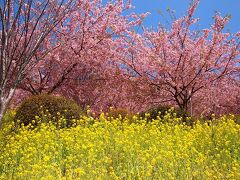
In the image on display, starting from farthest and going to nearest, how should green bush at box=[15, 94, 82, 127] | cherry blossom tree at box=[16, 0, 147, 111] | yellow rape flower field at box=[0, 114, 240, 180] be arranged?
cherry blossom tree at box=[16, 0, 147, 111] → green bush at box=[15, 94, 82, 127] → yellow rape flower field at box=[0, 114, 240, 180]

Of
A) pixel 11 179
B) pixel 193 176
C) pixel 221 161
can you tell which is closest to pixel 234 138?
pixel 221 161

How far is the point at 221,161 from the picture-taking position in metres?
7.89

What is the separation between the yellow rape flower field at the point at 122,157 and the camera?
6362mm

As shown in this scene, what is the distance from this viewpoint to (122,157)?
7781mm

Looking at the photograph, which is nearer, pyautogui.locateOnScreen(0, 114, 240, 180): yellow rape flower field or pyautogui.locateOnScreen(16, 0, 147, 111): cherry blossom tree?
pyautogui.locateOnScreen(0, 114, 240, 180): yellow rape flower field

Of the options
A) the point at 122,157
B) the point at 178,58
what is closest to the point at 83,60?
the point at 178,58

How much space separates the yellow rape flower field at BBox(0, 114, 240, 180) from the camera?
636 cm

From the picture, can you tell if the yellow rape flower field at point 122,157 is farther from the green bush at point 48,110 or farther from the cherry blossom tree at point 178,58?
the cherry blossom tree at point 178,58

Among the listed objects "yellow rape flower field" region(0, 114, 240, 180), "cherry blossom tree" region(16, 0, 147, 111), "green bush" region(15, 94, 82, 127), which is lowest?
"yellow rape flower field" region(0, 114, 240, 180)

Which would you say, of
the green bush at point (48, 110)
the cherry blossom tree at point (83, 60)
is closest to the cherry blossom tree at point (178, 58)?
the cherry blossom tree at point (83, 60)

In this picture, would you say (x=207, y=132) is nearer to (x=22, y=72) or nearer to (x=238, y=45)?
(x=22, y=72)

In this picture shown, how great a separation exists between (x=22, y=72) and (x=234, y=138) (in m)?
5.18

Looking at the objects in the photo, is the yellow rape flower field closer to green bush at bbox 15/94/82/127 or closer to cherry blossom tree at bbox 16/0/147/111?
green bush at bbox 15/94/82/127

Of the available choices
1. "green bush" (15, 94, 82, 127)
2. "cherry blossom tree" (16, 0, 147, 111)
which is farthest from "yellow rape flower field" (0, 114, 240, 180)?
"cherry blossom tree" (16, 0, 147, 111)
